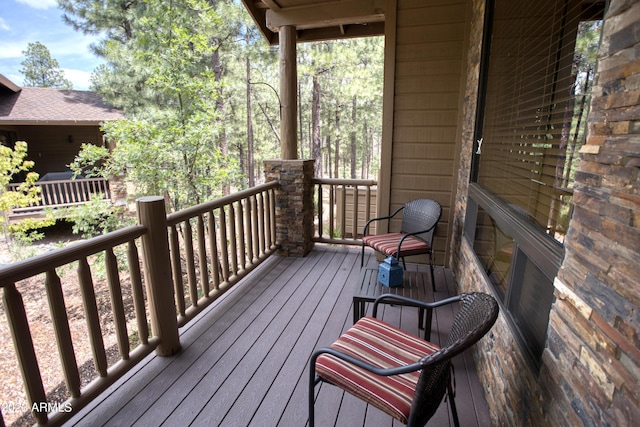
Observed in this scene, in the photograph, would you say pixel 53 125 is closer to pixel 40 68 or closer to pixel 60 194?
pixel 60 194

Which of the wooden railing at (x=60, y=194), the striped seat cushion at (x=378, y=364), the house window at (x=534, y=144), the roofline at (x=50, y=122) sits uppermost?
the roofline at (x=50, y=122)

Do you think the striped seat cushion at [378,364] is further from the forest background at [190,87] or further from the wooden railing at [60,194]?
the wooden railing at [60,194]

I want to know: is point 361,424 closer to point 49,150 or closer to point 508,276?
point 508,276

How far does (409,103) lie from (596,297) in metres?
3.11

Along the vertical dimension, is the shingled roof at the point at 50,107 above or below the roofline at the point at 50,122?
above

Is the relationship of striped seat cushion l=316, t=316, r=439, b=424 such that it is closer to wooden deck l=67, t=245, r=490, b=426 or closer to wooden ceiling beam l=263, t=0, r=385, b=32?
wooden deck l=67, t=245, r=490, b=426

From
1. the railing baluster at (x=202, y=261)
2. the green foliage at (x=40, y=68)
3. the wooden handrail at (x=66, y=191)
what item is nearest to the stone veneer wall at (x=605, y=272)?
the railing baluster at (x=202, y=261)

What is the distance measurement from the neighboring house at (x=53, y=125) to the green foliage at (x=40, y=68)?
1721 cm

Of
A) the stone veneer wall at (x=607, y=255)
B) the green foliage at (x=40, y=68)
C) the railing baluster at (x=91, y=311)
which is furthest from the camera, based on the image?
the green foliage at (x=40, y=68)

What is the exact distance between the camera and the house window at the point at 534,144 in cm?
125

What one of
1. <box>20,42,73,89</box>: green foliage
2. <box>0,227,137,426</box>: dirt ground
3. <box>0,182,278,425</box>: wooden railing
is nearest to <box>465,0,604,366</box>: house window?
<box>0,182,278,425</box>: wooden railing

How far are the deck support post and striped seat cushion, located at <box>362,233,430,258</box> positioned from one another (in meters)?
1.54

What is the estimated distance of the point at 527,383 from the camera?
130cm

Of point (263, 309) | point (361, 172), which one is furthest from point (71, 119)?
point (361, 172)
